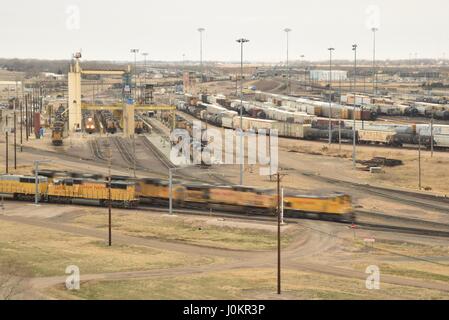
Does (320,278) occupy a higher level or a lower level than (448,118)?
lower

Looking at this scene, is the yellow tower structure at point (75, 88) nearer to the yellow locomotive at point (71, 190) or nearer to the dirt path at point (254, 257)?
the yellow locomotive at point (71, 190)

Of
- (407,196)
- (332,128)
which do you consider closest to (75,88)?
(332,128)

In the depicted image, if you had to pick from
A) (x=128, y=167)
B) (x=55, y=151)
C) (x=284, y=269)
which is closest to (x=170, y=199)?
(x=284, y=269)

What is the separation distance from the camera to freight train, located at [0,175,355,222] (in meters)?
64.3

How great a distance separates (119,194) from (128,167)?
23.5 metres

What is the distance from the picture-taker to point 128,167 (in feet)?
311

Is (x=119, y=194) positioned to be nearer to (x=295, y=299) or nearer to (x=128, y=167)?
(x=128, y=167)

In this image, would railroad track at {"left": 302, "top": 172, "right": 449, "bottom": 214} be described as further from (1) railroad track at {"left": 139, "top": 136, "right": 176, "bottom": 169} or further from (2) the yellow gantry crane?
(2) the yellow gantry crane

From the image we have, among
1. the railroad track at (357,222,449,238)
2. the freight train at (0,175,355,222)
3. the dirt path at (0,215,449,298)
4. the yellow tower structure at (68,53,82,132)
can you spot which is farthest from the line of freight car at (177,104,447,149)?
the dirt path at (0,215,449,298)

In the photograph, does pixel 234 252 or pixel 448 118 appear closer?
pixel 234 252

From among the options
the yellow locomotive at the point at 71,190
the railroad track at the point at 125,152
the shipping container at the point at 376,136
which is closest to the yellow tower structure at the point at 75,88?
the railroad track at the point at 125,152

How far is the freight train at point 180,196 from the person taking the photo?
64.3 metres

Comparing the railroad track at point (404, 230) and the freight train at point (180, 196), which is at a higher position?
the freight train at point (180, 196)
